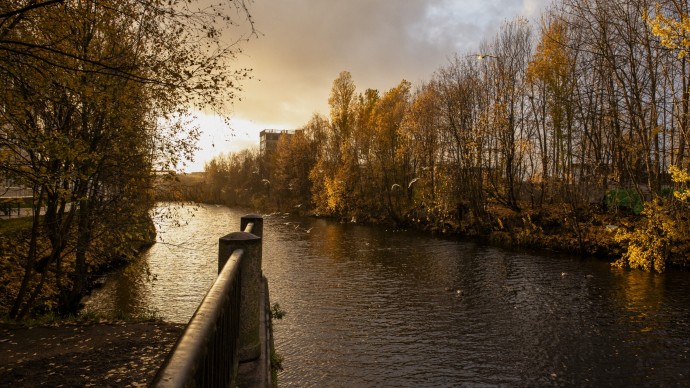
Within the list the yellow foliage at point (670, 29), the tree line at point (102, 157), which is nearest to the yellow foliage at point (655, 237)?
the yellow foliage at point (670, 29)

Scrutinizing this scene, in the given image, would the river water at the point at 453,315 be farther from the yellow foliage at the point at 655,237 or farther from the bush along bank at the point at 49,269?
the yellow foliage at the point at 655,237

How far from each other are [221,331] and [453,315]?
11799 mm

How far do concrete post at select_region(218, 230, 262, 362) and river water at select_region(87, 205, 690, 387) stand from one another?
4.64m

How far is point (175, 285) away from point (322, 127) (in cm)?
5017

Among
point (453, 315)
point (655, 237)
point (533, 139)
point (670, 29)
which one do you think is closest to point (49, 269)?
point (453, 315)

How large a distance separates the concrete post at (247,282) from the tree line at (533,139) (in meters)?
9.16

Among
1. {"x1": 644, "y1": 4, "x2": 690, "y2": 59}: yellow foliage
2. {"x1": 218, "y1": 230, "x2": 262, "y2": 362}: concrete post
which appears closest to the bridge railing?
{"x1": 218, "y1": 230, "x2": 262, "y2": 362}: concrete post

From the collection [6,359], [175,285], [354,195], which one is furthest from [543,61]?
[6,359]

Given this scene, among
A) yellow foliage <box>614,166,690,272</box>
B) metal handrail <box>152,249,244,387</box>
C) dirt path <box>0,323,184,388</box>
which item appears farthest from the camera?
yellow foliage <box>614,166,690,272</box>

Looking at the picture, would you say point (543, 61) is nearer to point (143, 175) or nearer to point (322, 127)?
point (143, 175)

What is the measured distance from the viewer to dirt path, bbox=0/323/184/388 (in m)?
5.84

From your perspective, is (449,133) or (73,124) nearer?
(73,124)

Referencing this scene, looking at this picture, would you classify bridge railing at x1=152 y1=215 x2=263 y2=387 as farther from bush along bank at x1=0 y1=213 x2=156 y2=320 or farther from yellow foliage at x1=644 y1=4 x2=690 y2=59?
yellow foliage at x1=644 y1=4 x2=690 y2=59

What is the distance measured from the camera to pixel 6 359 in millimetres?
6664
